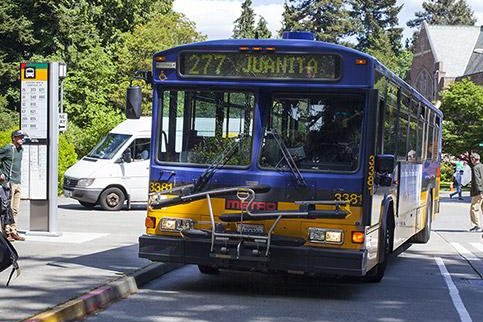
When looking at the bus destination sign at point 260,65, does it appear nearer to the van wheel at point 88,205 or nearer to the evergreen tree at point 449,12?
the van wheel at point 88,205

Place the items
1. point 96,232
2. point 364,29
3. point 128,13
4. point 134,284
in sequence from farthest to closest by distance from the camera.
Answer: point 364,29
point 128,13
point 96,232
point 134,284

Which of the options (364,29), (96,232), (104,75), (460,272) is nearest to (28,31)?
(104,75)

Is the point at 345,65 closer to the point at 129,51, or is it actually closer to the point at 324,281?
the point at 324,281

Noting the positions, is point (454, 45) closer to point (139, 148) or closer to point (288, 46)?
point (139, 148)

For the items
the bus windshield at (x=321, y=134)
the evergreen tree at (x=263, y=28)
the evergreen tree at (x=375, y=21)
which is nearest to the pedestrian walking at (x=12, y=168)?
the bus windshield at (x=321, y=134)

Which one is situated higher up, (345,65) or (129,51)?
(129,51)

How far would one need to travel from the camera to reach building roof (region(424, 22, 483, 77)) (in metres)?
79.2

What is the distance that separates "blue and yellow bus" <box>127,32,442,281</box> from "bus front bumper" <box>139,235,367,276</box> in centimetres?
1

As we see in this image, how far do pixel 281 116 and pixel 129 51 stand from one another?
34.6 meters

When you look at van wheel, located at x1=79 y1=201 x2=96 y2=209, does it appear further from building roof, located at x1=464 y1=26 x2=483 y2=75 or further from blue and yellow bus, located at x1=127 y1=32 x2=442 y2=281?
building roof, located at x1=464 y1=26 x2=483 y2=75

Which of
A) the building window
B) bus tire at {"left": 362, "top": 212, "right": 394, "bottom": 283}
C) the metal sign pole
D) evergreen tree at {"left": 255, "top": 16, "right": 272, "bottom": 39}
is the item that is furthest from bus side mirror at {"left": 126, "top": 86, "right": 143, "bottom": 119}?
evergreen tree at {"left": 255, "top": 16, "right": 272, "bottom": 39}

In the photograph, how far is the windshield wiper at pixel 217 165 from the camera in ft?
30.9

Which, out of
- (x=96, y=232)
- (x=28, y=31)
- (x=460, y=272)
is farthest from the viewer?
(x=28, y=31)

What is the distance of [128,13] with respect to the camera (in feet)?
177
